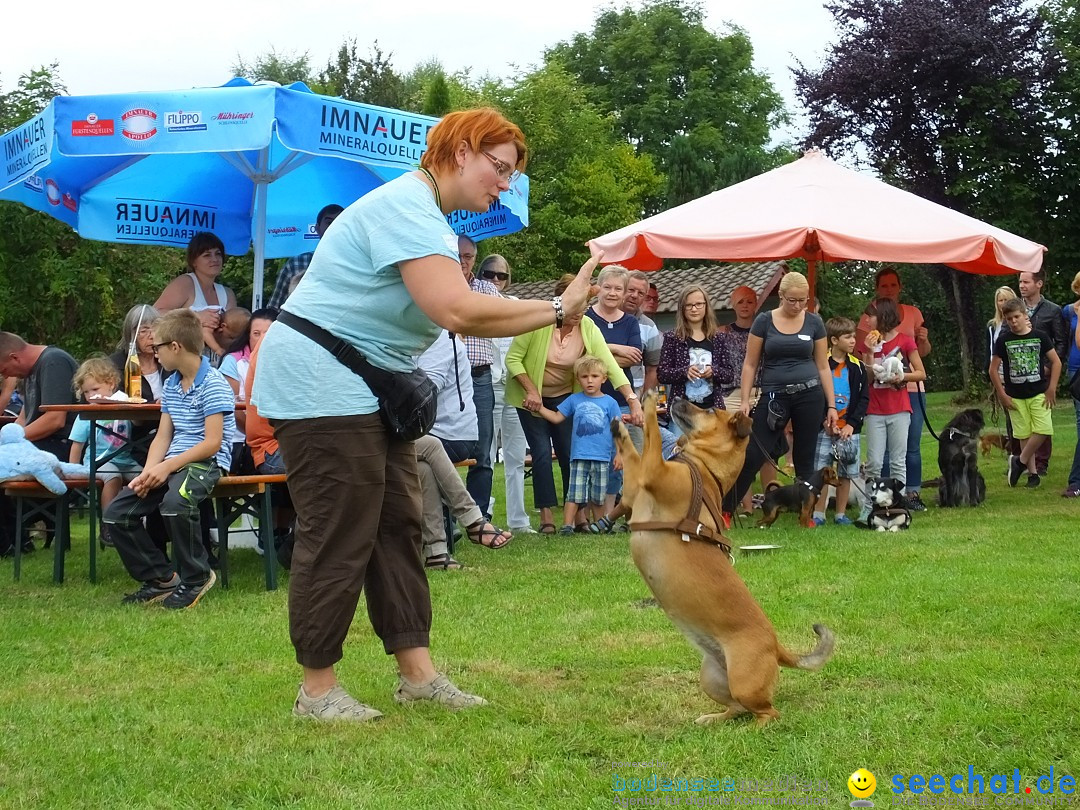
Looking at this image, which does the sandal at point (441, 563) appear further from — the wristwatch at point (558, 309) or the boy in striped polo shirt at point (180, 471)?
the wristwatch at point (558, 309)

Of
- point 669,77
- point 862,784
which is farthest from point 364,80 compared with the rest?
point 862,784

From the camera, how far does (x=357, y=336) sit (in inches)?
149

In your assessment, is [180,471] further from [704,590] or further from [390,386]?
[704,590]

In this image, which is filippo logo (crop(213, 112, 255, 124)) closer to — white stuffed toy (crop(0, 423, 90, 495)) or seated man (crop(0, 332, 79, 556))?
seated man (crop(0, 332, 79, 556))

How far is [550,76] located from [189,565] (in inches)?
1458

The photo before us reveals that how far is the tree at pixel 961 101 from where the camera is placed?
2658cm

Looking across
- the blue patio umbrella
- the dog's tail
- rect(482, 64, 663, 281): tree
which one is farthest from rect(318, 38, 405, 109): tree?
the dog's tail

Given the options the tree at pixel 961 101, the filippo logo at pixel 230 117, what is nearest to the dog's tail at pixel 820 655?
the filippo logo at pixel 230 117

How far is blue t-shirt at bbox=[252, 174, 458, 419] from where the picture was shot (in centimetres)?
371

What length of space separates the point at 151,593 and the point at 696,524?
3.81 metres

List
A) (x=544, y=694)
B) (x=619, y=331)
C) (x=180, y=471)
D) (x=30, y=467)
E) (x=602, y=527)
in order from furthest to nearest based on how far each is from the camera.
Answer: (x=619, y=331) < (x=602, y=527) < (x=30, y=467) < (x=180, y=471) < (x=544, y=694)

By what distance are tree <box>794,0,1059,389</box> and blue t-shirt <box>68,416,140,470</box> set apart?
71.7 feet

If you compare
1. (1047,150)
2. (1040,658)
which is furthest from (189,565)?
(1047,150)

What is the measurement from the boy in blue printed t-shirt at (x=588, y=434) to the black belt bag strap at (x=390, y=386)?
16.3 feet
